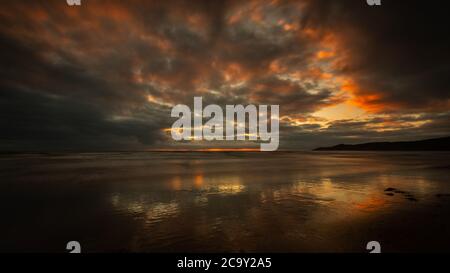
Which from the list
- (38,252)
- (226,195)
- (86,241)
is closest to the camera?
(38,252)

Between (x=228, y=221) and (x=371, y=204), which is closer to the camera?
(x=228, y=221)

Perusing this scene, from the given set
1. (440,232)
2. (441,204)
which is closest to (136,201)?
(440,232)

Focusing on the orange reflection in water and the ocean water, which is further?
the orange reflection in water

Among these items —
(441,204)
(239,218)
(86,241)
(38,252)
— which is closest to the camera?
(38,252)

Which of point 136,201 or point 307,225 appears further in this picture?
point 136,201

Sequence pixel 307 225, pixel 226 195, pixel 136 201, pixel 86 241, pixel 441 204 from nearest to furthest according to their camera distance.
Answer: pixel 86 241
pixel 307 225
pixel 441 204
pixel 136 201
pixel 226 195

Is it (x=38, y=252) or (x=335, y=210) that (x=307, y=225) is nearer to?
(x=335, y=210)

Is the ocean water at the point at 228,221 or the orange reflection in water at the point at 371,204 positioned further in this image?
the orange reflection in water at the point at 371,204

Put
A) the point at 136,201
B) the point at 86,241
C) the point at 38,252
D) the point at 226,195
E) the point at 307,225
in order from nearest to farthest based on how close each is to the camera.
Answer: the point at 38,252
the point at 86,241
the point at 307,225
the point at 136,201
the point at 226,195

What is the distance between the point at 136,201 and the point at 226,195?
4.90 m

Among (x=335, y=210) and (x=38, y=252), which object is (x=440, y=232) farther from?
(x=38, y=252)
